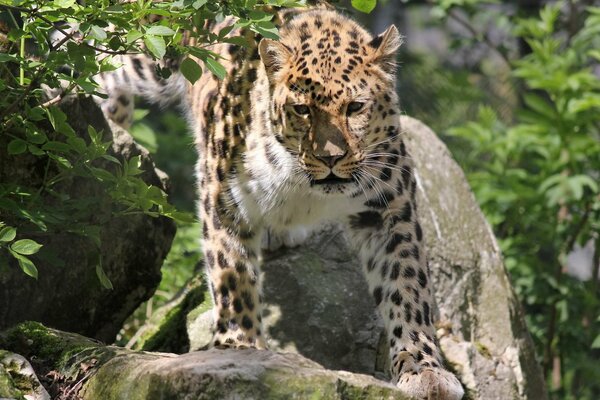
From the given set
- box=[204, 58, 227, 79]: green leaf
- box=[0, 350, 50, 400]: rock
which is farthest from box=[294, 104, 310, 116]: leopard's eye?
box=[0, 350, 50, 400]: rock

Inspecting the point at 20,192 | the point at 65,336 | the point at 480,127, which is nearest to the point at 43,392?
the point at 65,336

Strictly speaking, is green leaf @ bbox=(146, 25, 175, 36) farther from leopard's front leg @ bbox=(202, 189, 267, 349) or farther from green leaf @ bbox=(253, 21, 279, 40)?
leopard's front leg @ bbox=(202, 189, 267, 349)

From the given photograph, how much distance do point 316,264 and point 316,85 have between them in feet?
7.22

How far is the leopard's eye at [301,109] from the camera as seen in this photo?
6.55 metres

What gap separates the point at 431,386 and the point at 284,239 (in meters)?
2.35

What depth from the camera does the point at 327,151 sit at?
644cm

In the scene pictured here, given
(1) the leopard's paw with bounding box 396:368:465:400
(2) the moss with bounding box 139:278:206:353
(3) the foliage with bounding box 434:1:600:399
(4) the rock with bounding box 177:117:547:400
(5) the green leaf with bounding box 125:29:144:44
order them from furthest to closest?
(3) the foliage with bounding box 434:1:600:399 < (2) the moss with bounding box 139:278:206:353 < (4) the rock with bounding box 177:117:547:400 < (1) the leopard's paw with bounding box 396:368:465:400 < (5) the green leaf with bounding box 125:29:144:44

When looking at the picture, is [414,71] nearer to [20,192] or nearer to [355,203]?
[355,203]

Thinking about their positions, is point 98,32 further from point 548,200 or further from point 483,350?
point 548,200

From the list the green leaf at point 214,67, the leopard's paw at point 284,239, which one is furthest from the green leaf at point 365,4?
the leopard's paw at point 284,239

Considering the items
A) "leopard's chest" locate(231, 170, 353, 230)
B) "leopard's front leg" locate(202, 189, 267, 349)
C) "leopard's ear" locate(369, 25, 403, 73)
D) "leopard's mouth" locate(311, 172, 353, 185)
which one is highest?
"leopard's ear" locate(369, 25, 403, 73)

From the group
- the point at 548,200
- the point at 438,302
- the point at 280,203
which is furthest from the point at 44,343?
the point at 548,200

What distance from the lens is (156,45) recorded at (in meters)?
5.23

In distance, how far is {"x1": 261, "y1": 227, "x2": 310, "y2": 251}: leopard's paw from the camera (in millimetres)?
8258
